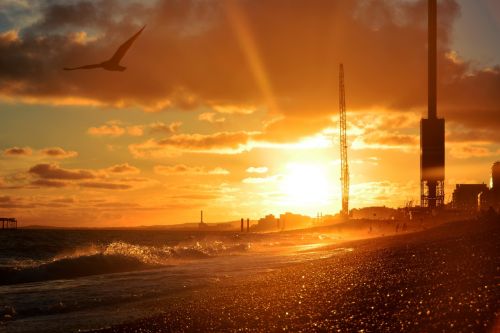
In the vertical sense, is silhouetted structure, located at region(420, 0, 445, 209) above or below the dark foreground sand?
above

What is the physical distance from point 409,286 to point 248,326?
209 inches

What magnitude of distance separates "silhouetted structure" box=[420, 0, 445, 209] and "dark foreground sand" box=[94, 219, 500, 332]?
12261 centimetres

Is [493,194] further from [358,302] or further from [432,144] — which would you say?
[358,302]

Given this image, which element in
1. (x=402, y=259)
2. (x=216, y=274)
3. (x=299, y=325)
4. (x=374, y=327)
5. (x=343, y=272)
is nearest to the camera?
(x=374, y=327)

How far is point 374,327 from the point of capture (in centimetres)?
1100

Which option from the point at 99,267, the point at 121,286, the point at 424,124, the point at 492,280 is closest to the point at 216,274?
the point at 121,286

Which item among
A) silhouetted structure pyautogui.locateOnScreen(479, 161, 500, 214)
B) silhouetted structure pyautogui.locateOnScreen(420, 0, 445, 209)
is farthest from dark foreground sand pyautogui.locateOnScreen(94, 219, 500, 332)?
silhouetted structure pyautogui.locateOnScreen(420, 0, 445, 209)

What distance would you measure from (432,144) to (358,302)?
134697mm

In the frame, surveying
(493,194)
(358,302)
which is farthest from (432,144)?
(358,302)

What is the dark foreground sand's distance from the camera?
11.3 m

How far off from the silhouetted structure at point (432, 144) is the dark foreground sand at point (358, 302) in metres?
123

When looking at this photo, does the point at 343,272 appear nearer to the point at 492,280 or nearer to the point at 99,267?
the point at 492,280

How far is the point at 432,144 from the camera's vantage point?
14212 cm

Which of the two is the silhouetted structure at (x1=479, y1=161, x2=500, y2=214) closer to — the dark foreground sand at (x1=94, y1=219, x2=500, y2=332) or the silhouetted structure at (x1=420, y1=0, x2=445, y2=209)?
the silhouetted structure at (x1=420, y1=0, x2=445, y2=209)
